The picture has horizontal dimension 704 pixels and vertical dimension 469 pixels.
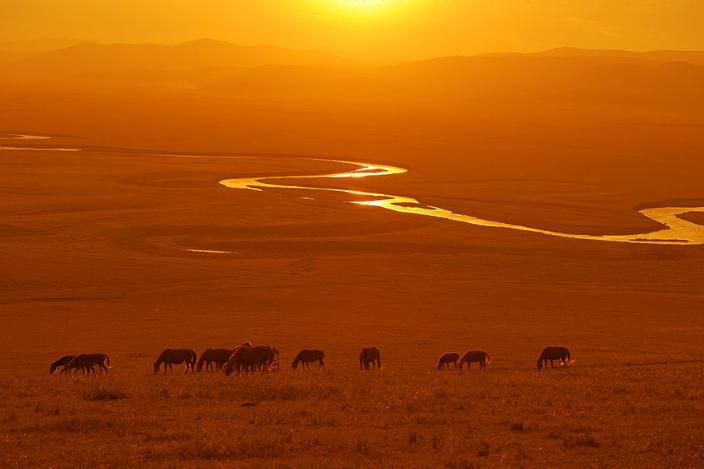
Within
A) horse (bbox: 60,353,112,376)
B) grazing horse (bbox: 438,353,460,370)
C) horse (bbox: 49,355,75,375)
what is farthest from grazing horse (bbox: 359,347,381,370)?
horse (bbox: 49,355,75,375)

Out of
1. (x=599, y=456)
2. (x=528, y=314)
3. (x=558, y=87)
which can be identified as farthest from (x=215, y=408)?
(x=558, y=87)

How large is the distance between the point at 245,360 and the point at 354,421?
511cm

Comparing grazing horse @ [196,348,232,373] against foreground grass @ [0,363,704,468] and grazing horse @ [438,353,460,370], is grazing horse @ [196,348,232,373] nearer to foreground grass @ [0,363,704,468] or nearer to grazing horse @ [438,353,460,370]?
foreground grass @ [0,363,704,468]

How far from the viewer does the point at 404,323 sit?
2694 cm

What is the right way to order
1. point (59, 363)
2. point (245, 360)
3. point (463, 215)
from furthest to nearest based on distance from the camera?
1. point (463, 215)
2. point (59, 363)
3. point (245, 360)

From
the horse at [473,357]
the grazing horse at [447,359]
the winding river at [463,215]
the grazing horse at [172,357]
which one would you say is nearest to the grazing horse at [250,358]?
the grazing horse at [172,357]

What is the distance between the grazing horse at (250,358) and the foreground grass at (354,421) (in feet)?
2.01

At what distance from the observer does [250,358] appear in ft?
54.7

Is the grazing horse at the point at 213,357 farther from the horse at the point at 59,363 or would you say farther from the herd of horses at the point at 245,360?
the horse at the point at 59,363

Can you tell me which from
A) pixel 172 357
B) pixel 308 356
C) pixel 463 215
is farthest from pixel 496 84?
pixel 172 357

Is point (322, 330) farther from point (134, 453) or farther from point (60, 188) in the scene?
point (60, 188)

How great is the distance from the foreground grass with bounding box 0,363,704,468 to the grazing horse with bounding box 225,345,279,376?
24.1 inches

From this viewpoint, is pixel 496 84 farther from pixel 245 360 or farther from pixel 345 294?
pixel 245 360

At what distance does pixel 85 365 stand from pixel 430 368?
245 inches
